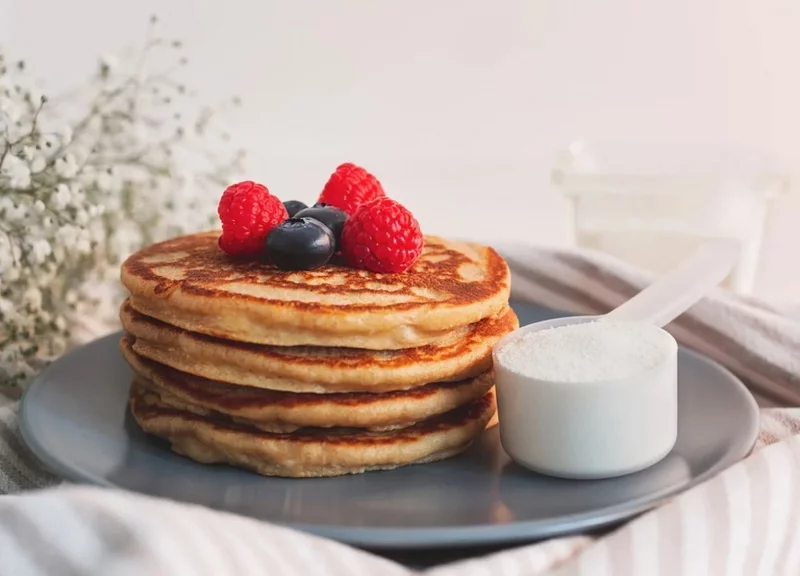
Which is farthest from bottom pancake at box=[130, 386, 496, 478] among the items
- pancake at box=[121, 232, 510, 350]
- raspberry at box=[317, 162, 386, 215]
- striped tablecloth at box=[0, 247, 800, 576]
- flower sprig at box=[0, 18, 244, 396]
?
flower sprig at box=[0, 18, 244, 396]

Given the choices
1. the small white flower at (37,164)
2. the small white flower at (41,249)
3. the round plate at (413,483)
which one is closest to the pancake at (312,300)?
the round plate at (413,483)

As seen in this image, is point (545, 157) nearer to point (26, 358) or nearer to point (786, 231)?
point (786, 231)

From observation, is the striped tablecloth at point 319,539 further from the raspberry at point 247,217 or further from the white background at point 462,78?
the white background at point 462,78

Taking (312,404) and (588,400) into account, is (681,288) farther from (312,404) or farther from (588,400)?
(312,404)

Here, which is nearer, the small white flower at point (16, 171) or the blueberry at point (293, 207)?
the blueberry at point (293, 207)

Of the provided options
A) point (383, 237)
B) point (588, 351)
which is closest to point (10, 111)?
point (383, 237)
